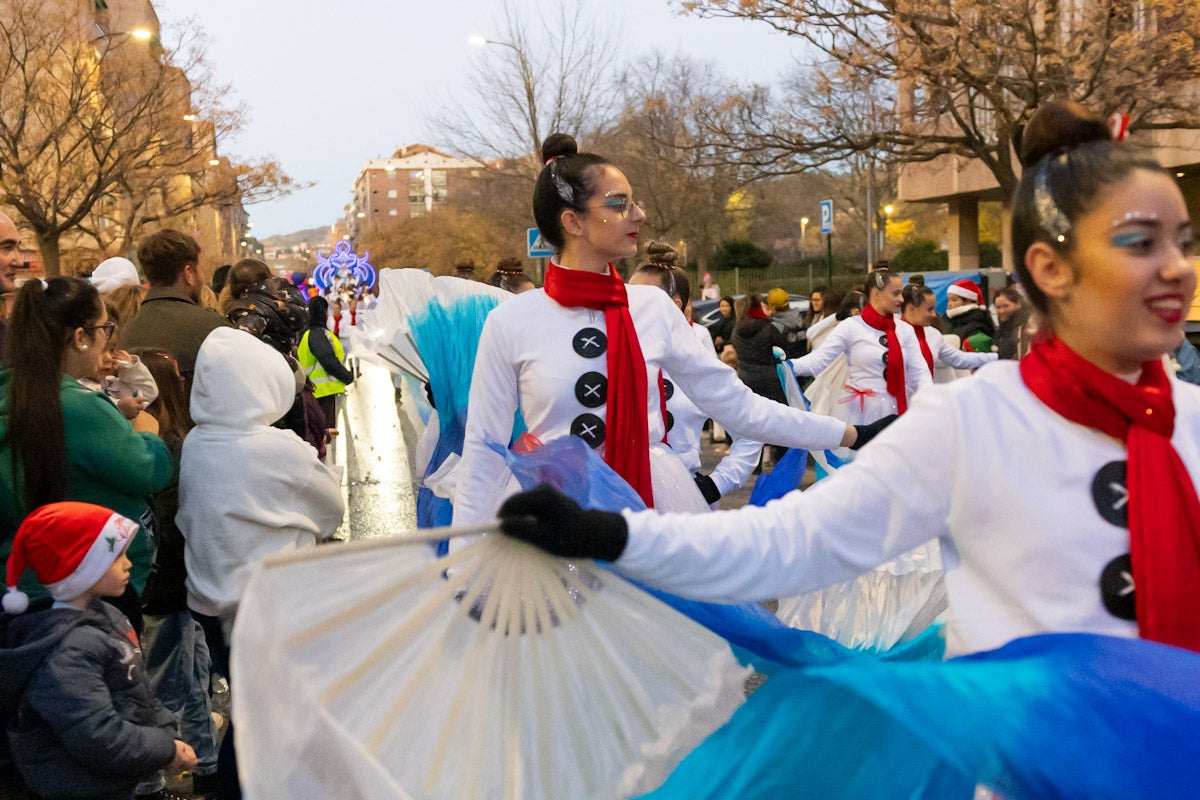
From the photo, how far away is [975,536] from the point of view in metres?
2.09

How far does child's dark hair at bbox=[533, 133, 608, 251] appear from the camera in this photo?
398 centimetres

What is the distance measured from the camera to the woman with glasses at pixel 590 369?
3.75 meters

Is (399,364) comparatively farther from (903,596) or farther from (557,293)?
(903,596)

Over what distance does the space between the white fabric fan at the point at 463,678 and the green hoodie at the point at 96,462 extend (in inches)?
86.3

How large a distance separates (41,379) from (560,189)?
5.53 feet

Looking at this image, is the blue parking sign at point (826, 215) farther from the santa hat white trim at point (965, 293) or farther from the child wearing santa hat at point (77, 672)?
the child wearing santa hat at point (77, 672)

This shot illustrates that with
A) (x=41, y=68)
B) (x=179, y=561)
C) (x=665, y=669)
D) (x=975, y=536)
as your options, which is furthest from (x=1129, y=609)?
(x=41, y=68)

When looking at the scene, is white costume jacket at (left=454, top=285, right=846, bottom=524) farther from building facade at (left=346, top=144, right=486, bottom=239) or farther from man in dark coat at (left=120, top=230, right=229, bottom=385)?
building facade at (left=346, top=144, right=486, bottom=239)

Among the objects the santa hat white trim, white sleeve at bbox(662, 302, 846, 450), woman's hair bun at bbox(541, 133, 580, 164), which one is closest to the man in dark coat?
woman's hair bun at bbox(541, 133, 580, 164)

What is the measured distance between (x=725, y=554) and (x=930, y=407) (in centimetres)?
41

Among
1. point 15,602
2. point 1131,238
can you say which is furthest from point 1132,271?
point 15,602

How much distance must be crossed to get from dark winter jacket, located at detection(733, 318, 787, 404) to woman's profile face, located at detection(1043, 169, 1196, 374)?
9689 millimetres

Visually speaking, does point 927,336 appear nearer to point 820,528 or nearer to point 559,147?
point 559,147

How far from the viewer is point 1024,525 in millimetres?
2031
